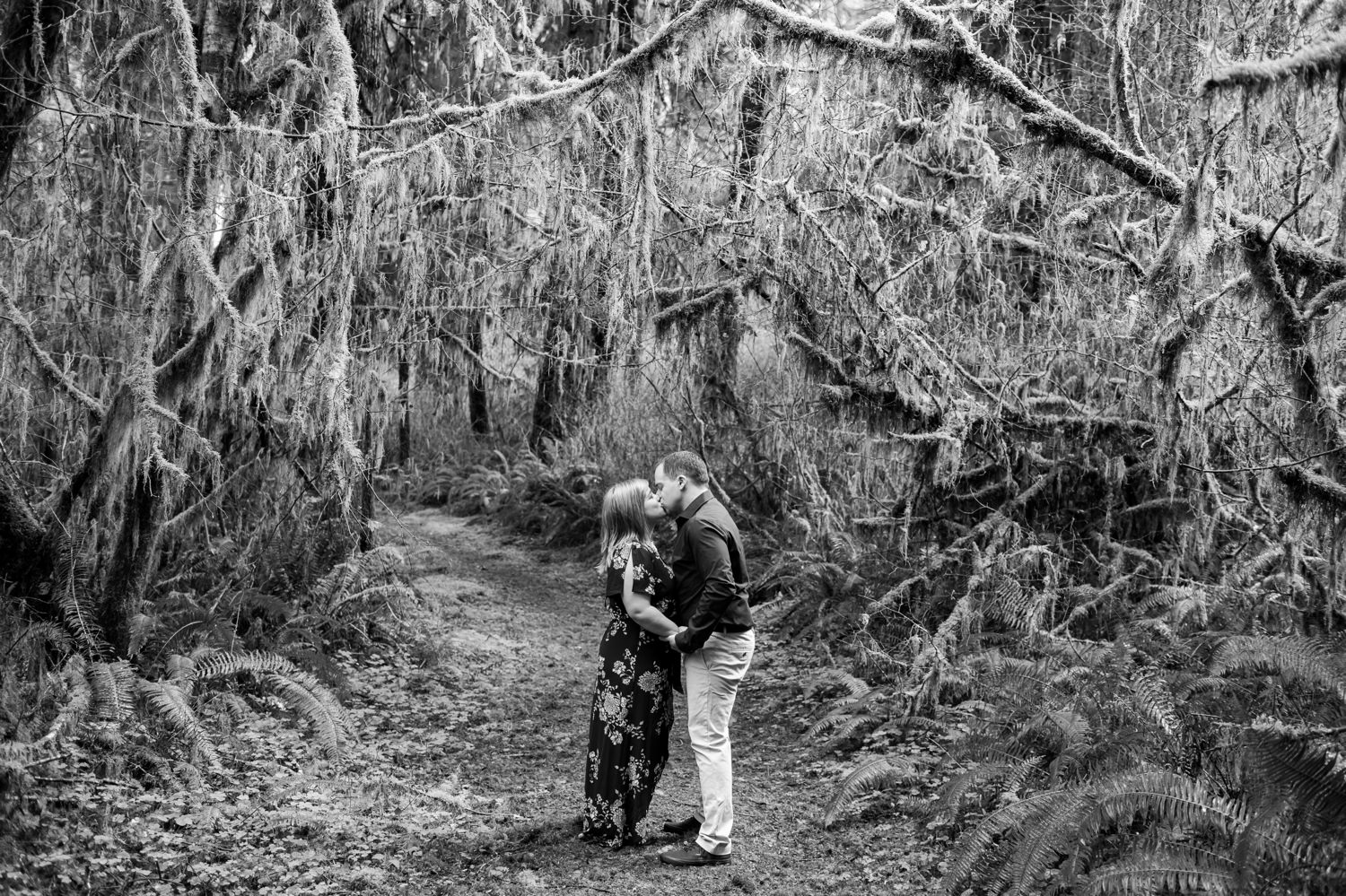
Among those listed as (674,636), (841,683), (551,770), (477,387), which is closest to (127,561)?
(551,770)

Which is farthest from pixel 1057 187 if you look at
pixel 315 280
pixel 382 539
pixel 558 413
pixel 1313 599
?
pixel 558 413

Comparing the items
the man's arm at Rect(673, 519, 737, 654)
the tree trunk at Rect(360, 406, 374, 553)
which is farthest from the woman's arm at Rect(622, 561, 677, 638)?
the tree trunk at Rect(360, 406, 374, 553)

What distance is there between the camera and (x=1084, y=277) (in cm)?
820

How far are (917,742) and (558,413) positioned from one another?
9.55 m

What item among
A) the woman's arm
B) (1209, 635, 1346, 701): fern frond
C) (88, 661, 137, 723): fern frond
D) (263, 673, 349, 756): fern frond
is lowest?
(263, 673, 349, 756): fern frond

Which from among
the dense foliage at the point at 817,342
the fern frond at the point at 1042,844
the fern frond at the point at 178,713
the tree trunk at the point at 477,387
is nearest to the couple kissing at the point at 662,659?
the dense foliage at the point at 817,342

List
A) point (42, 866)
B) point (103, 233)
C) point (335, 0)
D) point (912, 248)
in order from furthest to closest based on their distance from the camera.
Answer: point (912, 248)
point (335, 0)
point (103, 233)
point (42, 866)

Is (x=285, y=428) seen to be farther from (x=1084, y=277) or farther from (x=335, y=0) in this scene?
(x=1084, y=277)

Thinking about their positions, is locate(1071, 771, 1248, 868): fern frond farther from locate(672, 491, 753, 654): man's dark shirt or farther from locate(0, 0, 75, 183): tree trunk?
locate(0, 0, 75, 183): tree trunk

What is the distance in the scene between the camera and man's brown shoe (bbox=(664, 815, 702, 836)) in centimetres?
521

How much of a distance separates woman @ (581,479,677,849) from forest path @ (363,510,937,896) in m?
0.19

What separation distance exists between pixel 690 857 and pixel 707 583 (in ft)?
4.31

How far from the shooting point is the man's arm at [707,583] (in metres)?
4.69

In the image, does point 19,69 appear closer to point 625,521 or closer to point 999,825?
point 625,521
